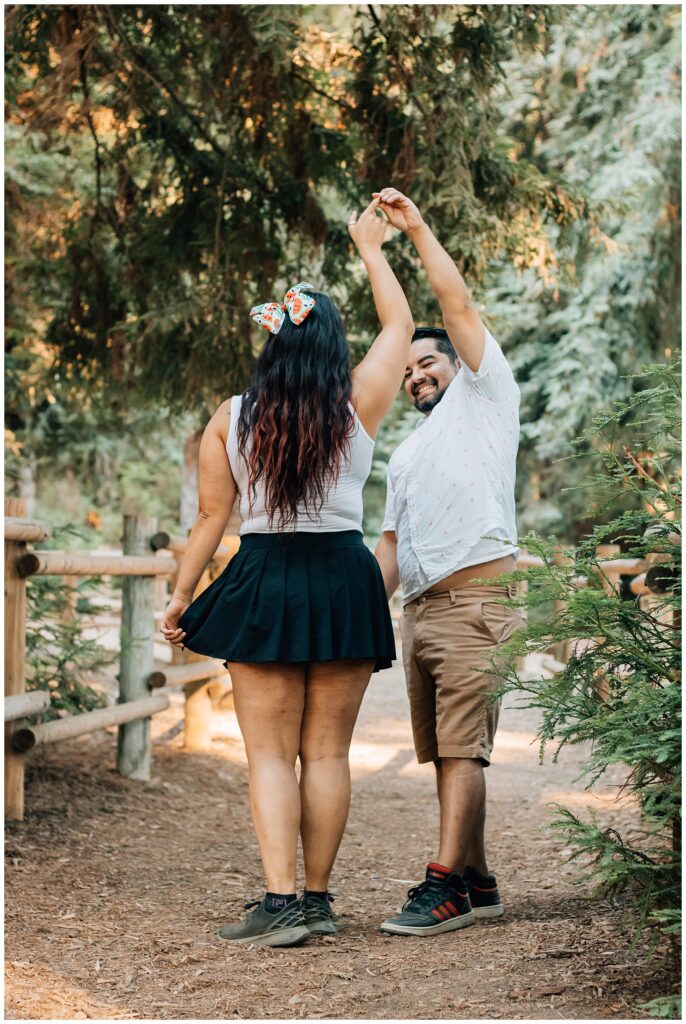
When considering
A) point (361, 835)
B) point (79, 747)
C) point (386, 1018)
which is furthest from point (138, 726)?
point (386, 1018)

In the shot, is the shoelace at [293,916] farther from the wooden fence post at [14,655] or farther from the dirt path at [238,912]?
the wooden fence post at [14,655]

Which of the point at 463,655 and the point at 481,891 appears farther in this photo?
the point at 481,891

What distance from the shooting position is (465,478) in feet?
12.1

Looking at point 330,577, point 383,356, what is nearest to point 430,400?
point 383,356

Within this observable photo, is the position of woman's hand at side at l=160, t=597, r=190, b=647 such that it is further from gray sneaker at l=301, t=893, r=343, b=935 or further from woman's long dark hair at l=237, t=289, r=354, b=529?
gray sneaker at l=301, t=893, r=343, b=935

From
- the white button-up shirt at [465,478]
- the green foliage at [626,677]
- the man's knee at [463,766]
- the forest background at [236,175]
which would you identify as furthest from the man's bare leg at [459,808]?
the forest background at [236,175]

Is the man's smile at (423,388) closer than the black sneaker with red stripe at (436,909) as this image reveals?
No

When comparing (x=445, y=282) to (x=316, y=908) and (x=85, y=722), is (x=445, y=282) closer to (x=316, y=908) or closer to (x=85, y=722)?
(x=316, y=908)

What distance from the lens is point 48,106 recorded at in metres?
5.83

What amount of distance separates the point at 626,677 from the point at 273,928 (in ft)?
4.80

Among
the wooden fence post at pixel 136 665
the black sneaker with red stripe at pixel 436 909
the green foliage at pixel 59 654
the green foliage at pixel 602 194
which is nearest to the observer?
the black sneaker with red stripe at pixel 436 909

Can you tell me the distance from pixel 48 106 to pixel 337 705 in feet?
13.2

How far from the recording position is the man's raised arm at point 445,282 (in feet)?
11.2

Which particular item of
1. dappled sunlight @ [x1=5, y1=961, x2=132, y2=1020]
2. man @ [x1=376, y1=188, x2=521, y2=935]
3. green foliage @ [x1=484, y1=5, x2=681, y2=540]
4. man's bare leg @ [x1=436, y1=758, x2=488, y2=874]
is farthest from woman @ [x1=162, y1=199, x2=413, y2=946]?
green foliage @ [x1=484, y1=5, x2=681, y2=540]
